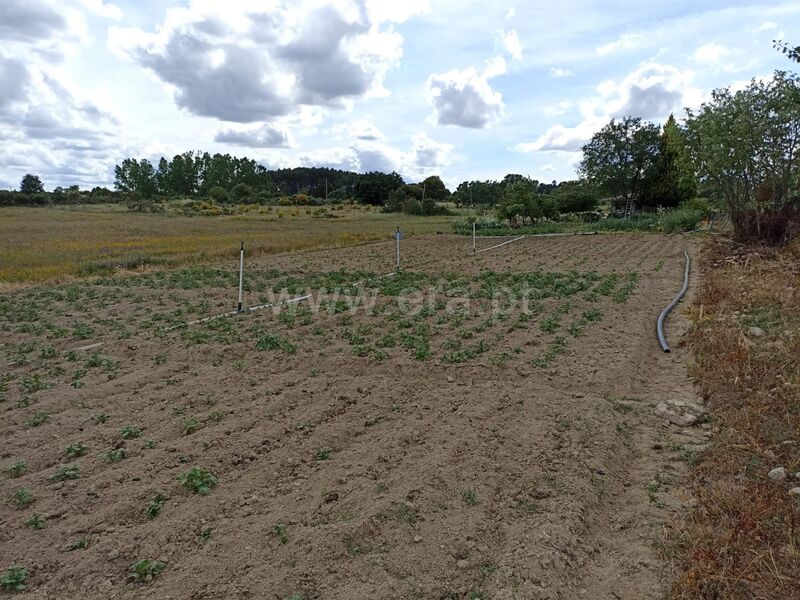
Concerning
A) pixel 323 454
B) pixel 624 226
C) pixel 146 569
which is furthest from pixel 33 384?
pixel 624 226

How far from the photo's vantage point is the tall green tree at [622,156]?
4244 centimetres

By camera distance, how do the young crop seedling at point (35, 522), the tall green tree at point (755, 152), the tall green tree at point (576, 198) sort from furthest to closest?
the tall green tree at point (576, 198)
the tall green tree at point (755, 152)
the young crop seedling at point (35, 522)

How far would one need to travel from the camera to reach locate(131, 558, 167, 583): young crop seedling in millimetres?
2867

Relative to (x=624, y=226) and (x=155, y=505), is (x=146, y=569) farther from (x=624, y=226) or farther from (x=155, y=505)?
(x=624, y=226)

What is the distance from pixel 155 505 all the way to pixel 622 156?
46.1 metres

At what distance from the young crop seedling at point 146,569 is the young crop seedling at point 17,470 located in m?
1.68

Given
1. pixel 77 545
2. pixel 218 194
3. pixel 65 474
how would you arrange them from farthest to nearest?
1. pixel 218 194
2. pixel 65 474
3. pixel 77 545

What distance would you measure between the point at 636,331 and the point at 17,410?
769 centimetres

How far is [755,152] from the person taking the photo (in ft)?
53.5

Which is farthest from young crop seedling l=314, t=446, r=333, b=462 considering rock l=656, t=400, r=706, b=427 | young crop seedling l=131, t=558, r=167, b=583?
rock l=656, t=400, r=706, b=427

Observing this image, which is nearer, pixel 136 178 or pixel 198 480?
pixel 198 480

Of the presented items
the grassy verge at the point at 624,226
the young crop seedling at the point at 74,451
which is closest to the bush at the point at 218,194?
the grassy verge at the point at 624,226

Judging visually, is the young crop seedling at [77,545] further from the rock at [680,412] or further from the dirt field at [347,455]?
the rock at [680,412]

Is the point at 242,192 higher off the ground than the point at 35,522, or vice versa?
the point at 242,192
